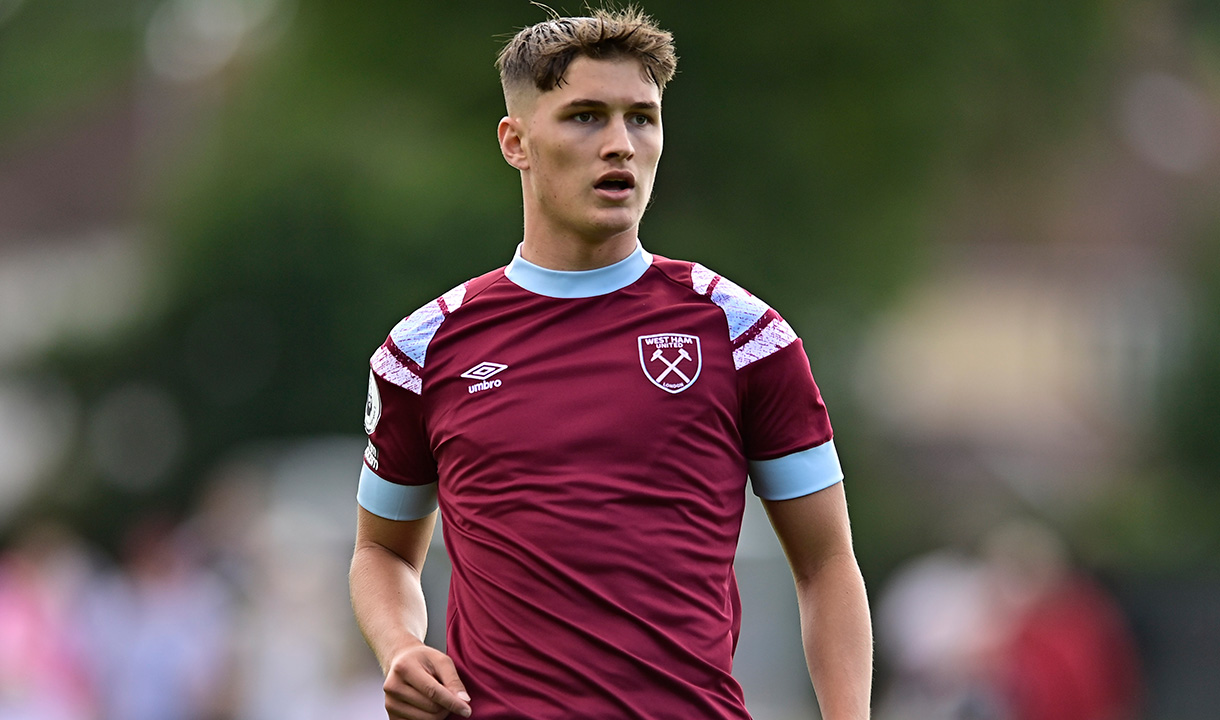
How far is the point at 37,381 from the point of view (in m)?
20.2

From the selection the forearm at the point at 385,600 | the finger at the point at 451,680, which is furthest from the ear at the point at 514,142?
the finger at the point at 451,680

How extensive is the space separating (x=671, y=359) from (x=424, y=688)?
0.85 metres

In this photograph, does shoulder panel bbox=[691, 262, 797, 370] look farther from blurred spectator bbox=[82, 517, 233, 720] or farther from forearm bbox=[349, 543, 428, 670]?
blurred spectator bbox=[82, 517, 233, 720]

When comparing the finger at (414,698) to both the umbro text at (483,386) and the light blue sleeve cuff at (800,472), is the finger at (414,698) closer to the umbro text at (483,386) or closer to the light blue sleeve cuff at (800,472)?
the umbro text at (483,386)

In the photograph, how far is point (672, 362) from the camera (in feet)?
12.0

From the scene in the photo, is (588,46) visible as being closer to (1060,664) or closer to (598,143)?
(598,143)

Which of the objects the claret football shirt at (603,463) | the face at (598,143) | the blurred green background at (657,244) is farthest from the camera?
the blurred green background at (657,244)

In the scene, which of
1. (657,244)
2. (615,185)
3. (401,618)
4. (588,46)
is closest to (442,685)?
(401,618)

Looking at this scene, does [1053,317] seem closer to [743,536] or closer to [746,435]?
[743,536]

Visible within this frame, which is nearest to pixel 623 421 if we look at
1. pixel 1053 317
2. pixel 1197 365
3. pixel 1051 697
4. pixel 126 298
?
pixel 1051 697

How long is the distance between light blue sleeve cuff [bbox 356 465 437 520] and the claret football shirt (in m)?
0.16

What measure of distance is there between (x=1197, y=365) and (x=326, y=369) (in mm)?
10717

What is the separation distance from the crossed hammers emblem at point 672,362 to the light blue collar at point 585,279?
220 mm

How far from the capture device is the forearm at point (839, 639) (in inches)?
144
